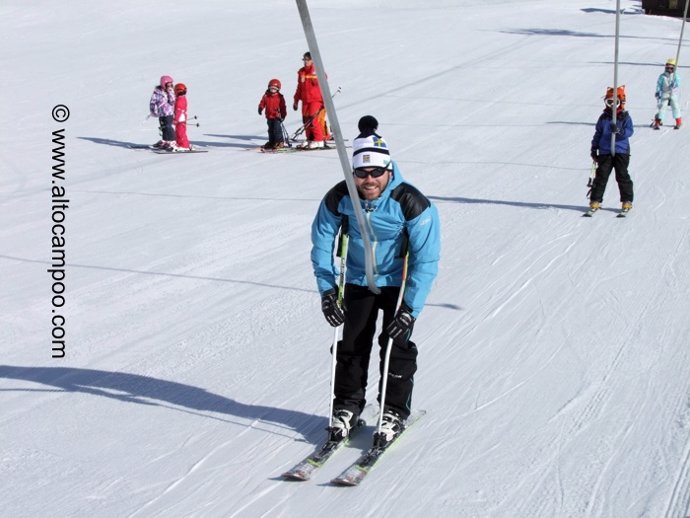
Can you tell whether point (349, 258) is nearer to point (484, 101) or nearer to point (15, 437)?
point (15, 437)

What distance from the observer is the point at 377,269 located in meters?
5.56

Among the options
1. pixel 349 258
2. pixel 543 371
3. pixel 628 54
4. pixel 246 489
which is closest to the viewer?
Answer: pixel 246 489

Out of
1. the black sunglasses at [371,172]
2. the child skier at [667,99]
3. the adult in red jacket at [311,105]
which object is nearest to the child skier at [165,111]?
the adult in red jacket at [311,105]

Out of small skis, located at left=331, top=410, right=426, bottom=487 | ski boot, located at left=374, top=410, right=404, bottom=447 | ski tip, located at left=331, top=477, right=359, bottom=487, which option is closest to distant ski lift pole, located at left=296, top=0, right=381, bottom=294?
ski boot, located at left=374, top=410, right=404, bottom=447

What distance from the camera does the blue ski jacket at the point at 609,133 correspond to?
1180 cm

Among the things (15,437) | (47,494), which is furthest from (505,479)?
(15,437)

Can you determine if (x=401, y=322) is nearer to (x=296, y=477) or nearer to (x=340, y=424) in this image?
(x=340, y=424)

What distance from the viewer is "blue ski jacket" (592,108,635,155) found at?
11.8m

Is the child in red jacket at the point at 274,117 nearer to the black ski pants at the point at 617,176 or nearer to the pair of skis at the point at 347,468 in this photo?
the black ski pants at the point at 617,176

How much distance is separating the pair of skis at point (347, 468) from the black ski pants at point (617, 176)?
7139mm

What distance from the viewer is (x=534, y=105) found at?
2250cm

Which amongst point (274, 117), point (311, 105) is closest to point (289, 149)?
point (274, 117)

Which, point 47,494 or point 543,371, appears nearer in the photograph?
point 47,494

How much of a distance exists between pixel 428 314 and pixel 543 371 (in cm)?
168
